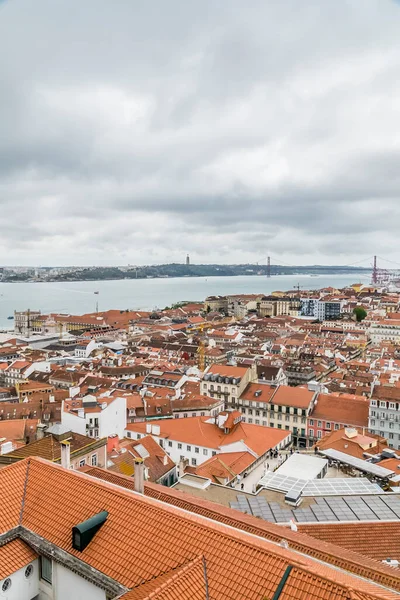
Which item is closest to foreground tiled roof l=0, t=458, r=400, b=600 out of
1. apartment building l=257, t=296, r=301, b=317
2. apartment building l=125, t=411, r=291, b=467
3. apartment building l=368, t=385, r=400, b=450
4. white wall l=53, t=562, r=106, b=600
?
white wall l=53, t=562, r=106, b=600

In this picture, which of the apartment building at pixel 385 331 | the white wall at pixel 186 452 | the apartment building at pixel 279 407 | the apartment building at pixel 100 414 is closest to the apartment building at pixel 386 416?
the apartment building at pixel 279 407

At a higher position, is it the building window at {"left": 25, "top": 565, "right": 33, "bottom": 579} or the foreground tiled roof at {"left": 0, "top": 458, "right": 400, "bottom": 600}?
the foreground tiled roof at {"left": 0, "top": 458, "right": 400, "bottom": 600}

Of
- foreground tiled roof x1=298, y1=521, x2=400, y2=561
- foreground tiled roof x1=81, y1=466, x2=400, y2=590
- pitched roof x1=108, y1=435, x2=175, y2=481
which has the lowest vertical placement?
pitched roof x1=108, y1=435, x2=175, y2=481

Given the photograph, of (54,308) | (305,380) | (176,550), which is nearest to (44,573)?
(176,550)

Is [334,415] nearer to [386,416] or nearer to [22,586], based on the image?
[386,416]

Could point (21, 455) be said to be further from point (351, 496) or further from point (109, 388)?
point (109, 388)

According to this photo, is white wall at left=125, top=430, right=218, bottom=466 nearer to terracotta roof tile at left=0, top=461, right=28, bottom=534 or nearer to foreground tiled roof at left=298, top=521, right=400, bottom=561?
foreground tiled roof at left=298, top=521, right=400, bottom=561

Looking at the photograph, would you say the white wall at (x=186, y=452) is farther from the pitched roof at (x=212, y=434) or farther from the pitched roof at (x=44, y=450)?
the pitched roof at (x=44, y=450)
